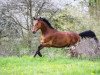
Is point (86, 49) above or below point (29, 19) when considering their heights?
above

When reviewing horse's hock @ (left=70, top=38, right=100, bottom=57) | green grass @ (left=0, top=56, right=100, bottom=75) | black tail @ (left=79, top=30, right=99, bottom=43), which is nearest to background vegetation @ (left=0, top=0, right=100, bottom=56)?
black tail @ (left=79, top=30, right=99, bottom=43)

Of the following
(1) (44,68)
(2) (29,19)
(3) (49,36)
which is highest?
(1) (44,68)

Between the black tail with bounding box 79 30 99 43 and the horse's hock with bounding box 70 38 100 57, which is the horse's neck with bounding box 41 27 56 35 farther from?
the black tail with bounding box 79 30 99 43

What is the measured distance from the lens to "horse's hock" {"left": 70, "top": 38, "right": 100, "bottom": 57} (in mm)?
17062

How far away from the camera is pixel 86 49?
1723 centimetres

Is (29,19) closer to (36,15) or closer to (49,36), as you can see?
(36,15)

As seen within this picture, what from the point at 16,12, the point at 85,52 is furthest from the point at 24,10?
the point at 85,52

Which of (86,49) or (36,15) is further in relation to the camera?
(36,15)

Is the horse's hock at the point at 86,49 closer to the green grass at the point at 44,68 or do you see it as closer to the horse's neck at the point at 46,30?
the horse's neck at the point at 46,30

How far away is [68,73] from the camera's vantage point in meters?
11.0

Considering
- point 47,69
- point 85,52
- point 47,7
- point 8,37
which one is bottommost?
point 8,37

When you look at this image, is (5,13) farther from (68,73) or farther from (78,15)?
(68,73)

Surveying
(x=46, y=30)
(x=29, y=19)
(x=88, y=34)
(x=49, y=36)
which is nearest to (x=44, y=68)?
(x=49, y=36)

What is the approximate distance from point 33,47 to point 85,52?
10.4 m
